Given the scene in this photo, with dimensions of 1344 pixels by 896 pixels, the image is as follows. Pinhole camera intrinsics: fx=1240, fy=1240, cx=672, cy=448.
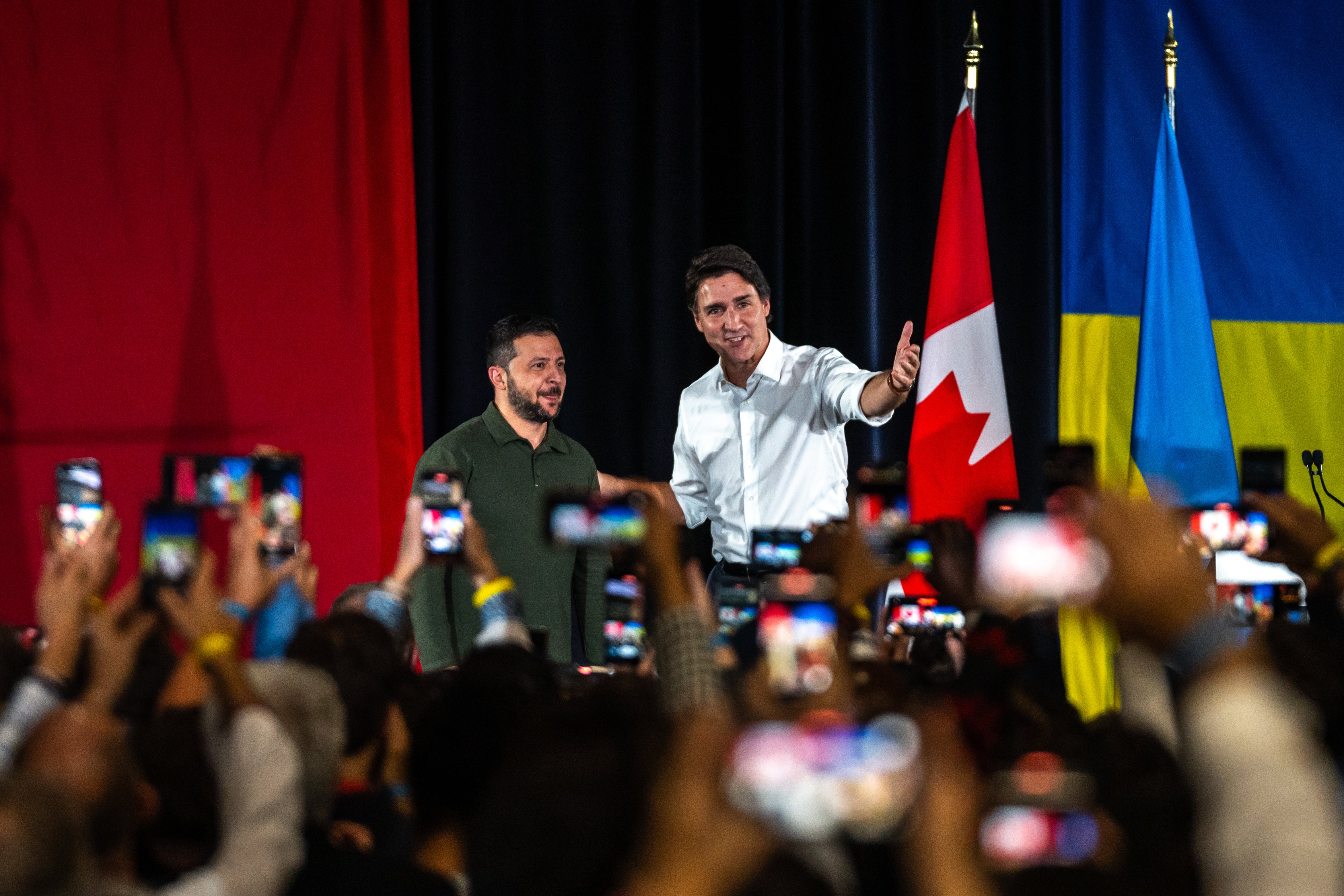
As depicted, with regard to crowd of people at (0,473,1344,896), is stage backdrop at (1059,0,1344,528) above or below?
above

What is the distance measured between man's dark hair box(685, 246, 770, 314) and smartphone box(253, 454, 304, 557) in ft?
5.60

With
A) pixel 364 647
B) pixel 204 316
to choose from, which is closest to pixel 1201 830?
pixel 364 647

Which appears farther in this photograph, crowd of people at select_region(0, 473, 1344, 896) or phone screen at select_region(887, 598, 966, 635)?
phone screen at select_region(887, 598, 966, 635)

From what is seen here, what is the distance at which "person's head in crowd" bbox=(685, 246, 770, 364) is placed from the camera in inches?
149

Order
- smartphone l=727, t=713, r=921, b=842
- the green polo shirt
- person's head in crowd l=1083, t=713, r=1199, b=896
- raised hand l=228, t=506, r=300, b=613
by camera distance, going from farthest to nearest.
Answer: the green polo shirt
raised hand l=228, t=506, r=300, b=613
person's head in crowd l=1083, t=713, r=1199, b=896
smartphone l=727, t=713, r=921, b=842

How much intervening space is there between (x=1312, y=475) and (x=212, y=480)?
3.01 m

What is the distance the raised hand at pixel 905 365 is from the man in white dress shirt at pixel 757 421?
1.43ft

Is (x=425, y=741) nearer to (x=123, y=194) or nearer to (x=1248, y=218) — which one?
(x=123, y=194)

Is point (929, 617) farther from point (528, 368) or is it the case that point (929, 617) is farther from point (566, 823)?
point (528, 368)

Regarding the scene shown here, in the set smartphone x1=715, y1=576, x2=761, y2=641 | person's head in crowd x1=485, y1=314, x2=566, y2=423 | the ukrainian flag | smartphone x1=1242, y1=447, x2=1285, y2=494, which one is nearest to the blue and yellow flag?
the ukrainian flag

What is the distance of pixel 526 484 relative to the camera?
12.4 feet

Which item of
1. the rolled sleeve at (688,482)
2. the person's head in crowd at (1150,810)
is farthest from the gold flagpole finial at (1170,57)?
the person's head in crowd at (1150,810)

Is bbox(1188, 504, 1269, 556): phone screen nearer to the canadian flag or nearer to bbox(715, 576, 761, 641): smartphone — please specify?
bbox(715, 576, 761, 641): smartphone

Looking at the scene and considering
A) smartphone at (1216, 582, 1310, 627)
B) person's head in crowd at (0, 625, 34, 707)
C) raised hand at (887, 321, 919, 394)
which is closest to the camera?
person's head in crowd at (0, 625, 34, 707)
